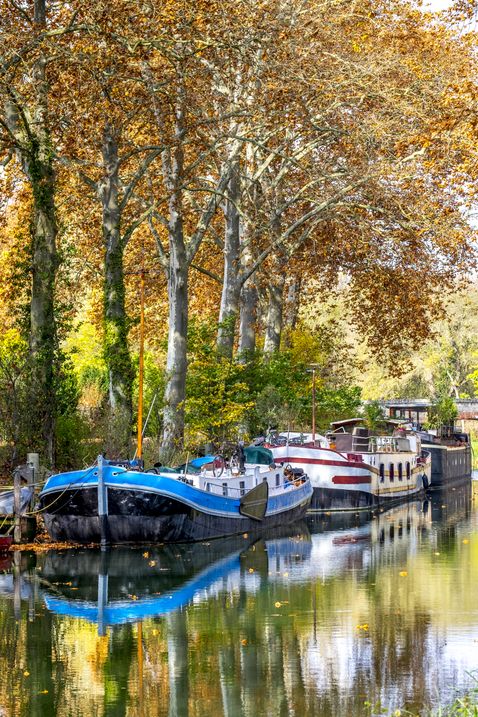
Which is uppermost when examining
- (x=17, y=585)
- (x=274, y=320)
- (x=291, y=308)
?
(x=291, y=308)

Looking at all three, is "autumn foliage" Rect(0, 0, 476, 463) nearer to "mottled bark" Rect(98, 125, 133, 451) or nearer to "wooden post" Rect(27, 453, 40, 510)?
"mottled bark" Rect(98, 125, 133, 451)

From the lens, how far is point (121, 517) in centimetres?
3019

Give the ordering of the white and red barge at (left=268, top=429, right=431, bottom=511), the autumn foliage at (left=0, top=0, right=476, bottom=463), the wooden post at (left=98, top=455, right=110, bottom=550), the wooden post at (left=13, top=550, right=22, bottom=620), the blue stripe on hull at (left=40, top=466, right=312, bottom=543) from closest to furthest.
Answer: the wooden post at (left=13, top=550, right=22, bottom=620) < the wooden post at (left=98, top=455, right=110, bottom=550) < the blue stripe on hull at (left=40, top=466, right=312, bottom=543) < the autumn foliage at (left=0, top=0, right=476, bottom=463) < the white and red barge at (left=268, top=429, right=431, bottom=511)

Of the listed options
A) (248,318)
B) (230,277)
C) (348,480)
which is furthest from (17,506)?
(248,318)

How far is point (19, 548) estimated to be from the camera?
29656 mm

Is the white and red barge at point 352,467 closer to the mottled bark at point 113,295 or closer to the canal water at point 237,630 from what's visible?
the mottled bark at point 113,295

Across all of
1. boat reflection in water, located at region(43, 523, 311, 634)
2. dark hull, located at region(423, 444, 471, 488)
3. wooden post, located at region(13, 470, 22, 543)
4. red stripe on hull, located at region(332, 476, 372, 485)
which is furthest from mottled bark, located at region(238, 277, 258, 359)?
wooden post, located at region(13, 470, 22, 543)

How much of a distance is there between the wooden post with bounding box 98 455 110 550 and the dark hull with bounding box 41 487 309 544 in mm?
75

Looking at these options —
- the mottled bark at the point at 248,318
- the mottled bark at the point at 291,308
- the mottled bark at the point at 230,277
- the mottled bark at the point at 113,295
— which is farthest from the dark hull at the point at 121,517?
the mottled bark at the point at 291,308

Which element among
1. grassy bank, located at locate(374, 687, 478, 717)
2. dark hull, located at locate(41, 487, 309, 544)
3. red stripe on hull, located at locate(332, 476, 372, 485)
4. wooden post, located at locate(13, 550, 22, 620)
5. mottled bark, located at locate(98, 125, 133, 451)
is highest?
mottled bark, located at locate(98, 125, 133, 451)

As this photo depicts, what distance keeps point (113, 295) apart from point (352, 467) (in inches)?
466

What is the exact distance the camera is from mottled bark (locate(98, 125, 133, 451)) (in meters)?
38.8

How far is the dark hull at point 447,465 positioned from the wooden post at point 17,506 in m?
39.8

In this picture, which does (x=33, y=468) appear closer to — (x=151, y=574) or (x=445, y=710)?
(x=151, y=574)
